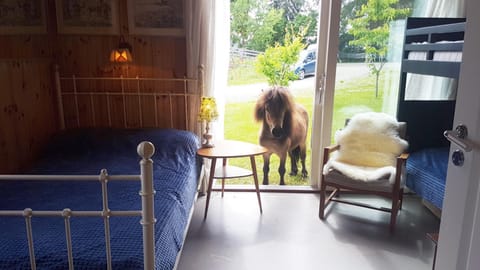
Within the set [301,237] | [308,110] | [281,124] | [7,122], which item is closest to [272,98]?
[281,124]

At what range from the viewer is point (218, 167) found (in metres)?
3.30

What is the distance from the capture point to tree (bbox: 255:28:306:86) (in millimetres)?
3416

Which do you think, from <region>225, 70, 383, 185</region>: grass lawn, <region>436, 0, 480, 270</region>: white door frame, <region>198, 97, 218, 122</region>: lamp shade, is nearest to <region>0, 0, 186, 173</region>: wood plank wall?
<region>198, 97, 218, 122</region>: lamp shade

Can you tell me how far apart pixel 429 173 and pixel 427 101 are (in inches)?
36.0

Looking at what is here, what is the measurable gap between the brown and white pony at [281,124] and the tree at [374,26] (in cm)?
79

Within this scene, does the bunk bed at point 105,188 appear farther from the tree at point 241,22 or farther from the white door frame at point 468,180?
the white door frame at point 468,180

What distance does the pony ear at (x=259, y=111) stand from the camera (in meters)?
3.57

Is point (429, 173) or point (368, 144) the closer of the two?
point (429, 173)

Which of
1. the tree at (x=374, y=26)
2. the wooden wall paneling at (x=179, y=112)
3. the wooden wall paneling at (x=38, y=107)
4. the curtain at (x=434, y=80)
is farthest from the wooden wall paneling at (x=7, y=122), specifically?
the curtain at (x=434, y=80)

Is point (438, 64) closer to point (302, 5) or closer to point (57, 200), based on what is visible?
point (302, 5)

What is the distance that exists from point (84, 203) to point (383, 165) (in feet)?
7.66

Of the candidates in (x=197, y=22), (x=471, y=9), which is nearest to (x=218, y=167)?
(x=197, y=22)

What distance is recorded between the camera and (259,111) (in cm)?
358

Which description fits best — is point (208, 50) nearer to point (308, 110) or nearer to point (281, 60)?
point (281, 60)
